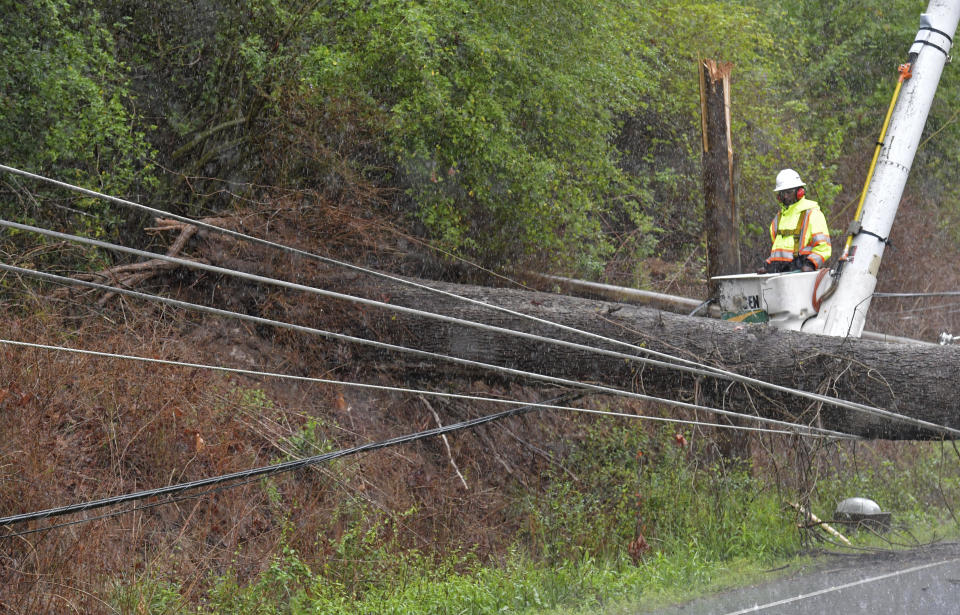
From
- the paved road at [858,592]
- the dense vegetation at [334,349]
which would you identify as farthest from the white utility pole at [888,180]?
the paved road at [858,592]

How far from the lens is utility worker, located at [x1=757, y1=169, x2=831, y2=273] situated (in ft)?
31.2

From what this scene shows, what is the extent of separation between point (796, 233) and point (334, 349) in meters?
5.16

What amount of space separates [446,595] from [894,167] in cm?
668

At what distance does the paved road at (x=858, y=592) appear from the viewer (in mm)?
6547

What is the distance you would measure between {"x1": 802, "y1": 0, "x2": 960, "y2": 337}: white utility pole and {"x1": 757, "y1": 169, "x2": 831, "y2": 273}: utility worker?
32 cm

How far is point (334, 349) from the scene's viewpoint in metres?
10.2

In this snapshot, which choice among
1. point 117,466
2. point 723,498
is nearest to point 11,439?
point 117,466

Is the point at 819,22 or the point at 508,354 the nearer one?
the point at 508,354

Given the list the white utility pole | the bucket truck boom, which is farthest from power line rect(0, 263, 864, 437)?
the white utility pole

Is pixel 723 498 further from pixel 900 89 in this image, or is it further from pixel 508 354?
pixel 900 89

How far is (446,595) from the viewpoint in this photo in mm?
6668

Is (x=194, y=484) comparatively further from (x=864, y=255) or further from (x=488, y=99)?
(x=864, y=255)

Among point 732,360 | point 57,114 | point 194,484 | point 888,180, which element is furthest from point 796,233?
point 57,114

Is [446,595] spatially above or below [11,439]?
below
